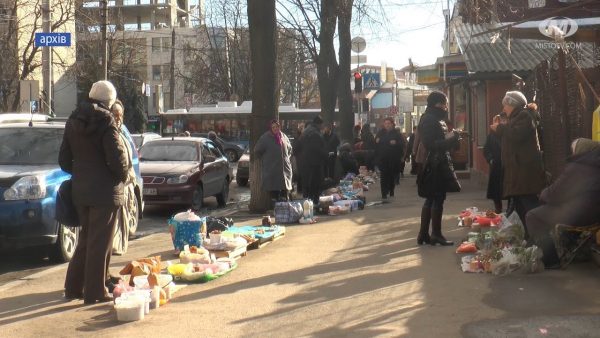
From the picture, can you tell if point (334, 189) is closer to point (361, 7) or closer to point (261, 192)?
point (261, 192)

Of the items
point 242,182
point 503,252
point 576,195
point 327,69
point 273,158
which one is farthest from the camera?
point 327,69

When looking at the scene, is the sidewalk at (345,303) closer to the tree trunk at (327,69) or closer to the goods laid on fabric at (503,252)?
the goods laid on fabric at (503,252)

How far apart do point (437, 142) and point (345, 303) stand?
10.7 feet

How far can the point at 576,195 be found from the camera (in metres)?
7.51

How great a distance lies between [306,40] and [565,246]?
22.3 metres

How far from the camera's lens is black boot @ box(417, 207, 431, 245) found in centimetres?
976

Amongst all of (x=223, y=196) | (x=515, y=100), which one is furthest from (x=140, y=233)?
(x=515, y=100)

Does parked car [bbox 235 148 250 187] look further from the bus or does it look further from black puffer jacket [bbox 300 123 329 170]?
the bus

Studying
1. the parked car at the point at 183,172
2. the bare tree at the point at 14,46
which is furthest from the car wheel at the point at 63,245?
the bare tree at the point at 14,46

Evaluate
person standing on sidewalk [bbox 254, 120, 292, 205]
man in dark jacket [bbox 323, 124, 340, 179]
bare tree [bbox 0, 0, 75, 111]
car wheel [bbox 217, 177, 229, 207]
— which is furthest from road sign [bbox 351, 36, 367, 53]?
person standing on sidewalk [bbox 254, 120, 292, 205]

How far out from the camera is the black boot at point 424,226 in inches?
384

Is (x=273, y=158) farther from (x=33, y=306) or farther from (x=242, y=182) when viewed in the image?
(x=242, y=182)

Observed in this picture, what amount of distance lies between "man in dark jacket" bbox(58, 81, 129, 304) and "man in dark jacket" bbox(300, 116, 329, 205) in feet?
27.5

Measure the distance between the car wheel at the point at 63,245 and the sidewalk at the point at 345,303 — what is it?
1.79ft
